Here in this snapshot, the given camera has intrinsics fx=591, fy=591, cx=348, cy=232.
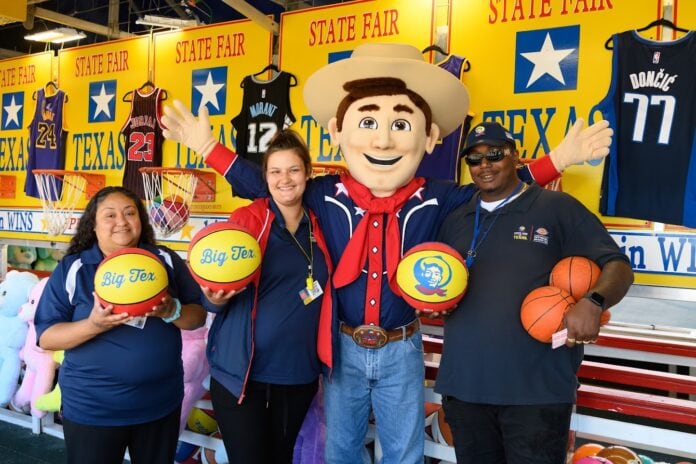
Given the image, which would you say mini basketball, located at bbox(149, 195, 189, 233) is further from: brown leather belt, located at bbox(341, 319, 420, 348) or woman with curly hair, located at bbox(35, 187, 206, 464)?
brown leather belt, located at bbox(341, 319, 420, 348)

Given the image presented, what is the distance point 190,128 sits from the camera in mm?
2695

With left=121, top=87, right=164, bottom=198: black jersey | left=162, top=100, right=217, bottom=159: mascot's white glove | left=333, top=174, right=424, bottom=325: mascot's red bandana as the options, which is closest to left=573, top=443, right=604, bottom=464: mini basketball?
left=333, top=174, right=424, bottom=325: mascot's red bandana

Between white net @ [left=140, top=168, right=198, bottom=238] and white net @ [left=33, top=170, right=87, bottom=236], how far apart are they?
112 centimetres

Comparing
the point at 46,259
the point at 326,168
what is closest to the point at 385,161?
the point at 326,168

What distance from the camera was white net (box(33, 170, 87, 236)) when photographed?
6.31 m

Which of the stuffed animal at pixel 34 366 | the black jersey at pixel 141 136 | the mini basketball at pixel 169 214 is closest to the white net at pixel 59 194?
the black jersey at pixel 141 136

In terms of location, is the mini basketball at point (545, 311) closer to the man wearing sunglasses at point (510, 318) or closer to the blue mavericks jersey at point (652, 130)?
the man wearing sunglasses at point (510, 318)

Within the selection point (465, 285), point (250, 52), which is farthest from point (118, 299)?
point (250, 52)

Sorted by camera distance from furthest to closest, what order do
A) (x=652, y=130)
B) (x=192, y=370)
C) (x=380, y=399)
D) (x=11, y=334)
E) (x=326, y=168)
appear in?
(x=326, y=168) → (x=11, y=334) → (x=652, y=130) → (x=192, y=370) → (x=380, y=399)

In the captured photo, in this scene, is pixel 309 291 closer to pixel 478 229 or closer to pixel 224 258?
pixel 224 258

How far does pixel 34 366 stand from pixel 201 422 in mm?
1193

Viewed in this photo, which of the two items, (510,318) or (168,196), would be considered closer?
(510,318)

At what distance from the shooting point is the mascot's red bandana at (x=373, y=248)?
2.34 meters

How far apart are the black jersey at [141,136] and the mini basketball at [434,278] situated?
4399 mm
